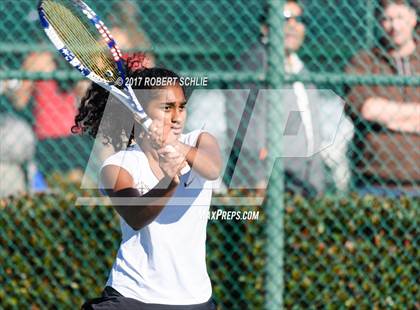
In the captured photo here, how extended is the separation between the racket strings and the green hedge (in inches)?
60.4

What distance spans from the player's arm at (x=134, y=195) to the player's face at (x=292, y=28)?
2.09 m

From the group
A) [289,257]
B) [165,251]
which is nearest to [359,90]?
[289,257]

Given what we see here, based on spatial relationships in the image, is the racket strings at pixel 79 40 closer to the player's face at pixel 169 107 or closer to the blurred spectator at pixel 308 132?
the player's face at pixel 169 107

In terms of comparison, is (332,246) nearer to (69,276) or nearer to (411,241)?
(411,241)

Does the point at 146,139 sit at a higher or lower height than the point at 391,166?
lower

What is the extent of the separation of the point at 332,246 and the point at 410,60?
107 cm

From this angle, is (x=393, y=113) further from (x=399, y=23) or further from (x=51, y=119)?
(x=51, y=119)

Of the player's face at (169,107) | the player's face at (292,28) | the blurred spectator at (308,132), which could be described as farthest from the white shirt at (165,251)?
the player's face at (292,28)

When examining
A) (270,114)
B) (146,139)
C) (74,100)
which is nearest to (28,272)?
(74,100)

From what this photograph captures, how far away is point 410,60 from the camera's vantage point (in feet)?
16.8

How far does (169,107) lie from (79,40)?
579 millimetres

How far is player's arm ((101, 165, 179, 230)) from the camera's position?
310 cm

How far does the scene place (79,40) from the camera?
→ 3662mm

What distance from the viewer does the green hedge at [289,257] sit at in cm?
500
